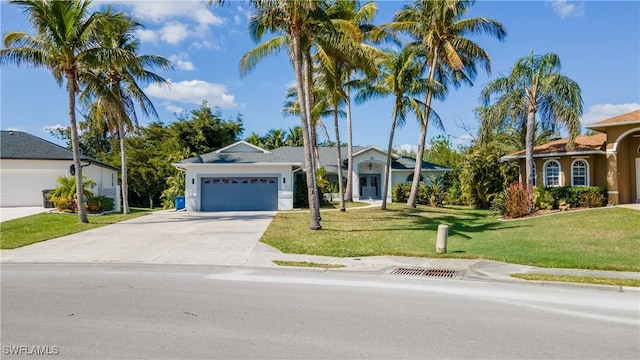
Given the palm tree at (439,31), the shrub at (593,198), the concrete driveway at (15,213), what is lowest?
the concrete driveway at (15,213)

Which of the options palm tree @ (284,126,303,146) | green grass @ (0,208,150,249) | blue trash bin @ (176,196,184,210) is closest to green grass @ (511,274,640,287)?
green grass @ (0,208,150,249)

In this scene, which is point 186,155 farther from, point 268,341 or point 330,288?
point 268,341

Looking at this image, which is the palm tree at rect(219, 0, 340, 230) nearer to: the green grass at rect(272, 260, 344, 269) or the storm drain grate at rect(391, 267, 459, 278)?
the green grass at rect(272, 260, 344, 269)

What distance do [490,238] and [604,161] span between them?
12329mm

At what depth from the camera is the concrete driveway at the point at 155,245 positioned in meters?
11.3

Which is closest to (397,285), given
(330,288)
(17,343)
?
(330,288)

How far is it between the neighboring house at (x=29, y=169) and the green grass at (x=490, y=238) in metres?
16.7

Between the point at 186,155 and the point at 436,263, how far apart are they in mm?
28206

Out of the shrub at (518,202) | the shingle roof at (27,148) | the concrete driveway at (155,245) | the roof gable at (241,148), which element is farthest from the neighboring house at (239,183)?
the shrub at (518,202)

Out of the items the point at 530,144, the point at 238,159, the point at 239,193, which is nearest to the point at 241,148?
the point at 238,159

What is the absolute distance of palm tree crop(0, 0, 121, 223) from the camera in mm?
17281

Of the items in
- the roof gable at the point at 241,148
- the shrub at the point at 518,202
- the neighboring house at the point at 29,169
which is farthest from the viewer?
the roof gable at the point at 241,148

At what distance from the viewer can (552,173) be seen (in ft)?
81.8

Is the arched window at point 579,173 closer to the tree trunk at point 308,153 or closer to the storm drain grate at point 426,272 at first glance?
the tree trunk at point 308,153
